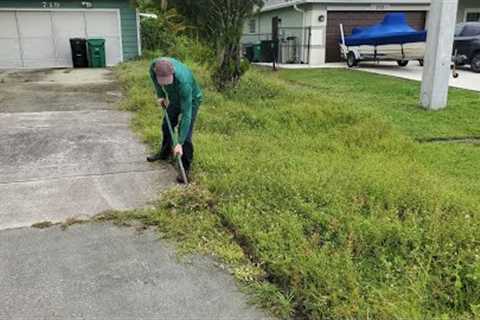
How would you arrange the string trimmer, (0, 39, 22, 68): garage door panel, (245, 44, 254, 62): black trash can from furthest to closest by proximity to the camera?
(245, 44, 254, 62): black trash can
(0, 39, 22, 68): garage door panel
the string trimmer

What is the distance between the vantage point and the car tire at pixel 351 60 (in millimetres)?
18438

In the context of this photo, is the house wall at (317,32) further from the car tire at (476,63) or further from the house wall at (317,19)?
the car tire at (476,63)

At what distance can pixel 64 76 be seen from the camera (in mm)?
15047

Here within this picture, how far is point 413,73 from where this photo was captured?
16.0 metres

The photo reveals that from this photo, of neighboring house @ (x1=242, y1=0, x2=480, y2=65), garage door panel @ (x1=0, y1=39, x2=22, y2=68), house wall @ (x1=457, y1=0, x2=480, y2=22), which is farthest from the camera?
house wall @ (x1=457, y1=0, x2=480, y2=22)

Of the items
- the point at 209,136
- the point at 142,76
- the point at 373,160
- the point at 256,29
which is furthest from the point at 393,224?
the point at 256,29

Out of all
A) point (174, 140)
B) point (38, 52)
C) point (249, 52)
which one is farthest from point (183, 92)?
point (249, 52)

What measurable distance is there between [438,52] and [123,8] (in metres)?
13.7

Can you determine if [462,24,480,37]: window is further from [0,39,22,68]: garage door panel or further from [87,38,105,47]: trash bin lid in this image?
[0,39,22,68]: garage door panel

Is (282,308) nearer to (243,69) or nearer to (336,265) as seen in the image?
(336,265)

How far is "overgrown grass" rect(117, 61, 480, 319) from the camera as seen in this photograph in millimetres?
2795

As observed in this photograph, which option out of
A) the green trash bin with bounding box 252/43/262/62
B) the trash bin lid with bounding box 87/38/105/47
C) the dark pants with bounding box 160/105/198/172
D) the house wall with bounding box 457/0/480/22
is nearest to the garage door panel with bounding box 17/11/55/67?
the trash bin lid with bounding box 87/38/105/47

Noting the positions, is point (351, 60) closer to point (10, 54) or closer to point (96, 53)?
point (96, 53)

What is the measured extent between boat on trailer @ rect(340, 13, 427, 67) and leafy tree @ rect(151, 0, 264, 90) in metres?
8.53
